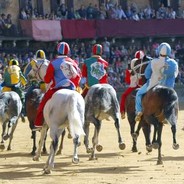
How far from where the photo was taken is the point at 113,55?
42.8 meters

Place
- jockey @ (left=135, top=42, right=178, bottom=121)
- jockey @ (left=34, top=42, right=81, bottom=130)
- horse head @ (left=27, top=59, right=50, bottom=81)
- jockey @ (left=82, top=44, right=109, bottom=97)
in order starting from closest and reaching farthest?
jockey @ (left=34, top=42, right=81, bottom=130)
jockey @ (left=135, top=42, right=178, bottom=121)
jockey @ (left=82, top=44, right=109, bottom=97)
horse head @ (left=27, top=59, right=50, bottom=81)

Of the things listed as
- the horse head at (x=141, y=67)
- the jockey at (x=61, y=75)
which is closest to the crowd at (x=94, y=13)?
the horse head at (x=141, y=67)

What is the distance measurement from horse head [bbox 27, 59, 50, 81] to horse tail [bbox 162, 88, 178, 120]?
146 inches

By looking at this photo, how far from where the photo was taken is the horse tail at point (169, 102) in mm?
16172

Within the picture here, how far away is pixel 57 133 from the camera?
14922 millimetres

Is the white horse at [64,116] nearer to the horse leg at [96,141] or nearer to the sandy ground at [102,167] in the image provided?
the sandy ground at [102,167]

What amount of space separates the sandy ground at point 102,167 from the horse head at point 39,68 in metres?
1.80

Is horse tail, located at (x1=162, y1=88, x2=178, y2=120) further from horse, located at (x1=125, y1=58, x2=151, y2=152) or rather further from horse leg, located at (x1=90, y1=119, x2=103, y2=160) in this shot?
horse, located at (x1=125, y1=58, x2=151, y2=152)

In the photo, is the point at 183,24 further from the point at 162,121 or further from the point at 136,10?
the point at 162,121

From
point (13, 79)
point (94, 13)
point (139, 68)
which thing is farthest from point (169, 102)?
point (94, 13)

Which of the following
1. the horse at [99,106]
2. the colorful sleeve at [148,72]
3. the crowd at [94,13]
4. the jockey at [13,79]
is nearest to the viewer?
the colorful sleeve at [148,72]

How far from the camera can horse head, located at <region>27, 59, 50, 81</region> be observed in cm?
1897

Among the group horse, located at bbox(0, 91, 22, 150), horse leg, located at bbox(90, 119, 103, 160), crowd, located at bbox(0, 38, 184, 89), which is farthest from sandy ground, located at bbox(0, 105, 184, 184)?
crowd, located at bbox(0, 38, 184, 89)

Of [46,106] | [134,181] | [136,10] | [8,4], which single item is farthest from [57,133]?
[136,10]
